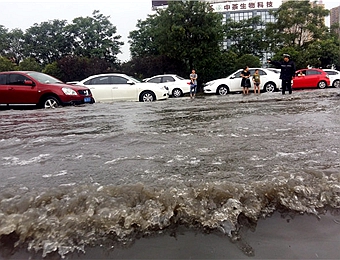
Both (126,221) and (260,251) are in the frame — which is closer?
(260,251)

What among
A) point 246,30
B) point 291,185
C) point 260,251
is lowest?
point 260,251

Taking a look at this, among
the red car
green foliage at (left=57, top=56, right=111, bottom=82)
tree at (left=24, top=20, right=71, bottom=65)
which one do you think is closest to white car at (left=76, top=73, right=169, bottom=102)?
the red car

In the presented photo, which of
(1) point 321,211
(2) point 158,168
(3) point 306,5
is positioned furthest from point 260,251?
(3) point 306,5

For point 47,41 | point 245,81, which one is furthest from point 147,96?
point 47,41

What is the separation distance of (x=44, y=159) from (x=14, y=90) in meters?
6.64

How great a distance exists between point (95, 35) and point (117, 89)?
2910cm

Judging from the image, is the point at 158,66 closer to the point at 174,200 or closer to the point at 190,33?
the point at 190,33

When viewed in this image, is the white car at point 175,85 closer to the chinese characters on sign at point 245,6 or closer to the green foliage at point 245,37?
the green foliage at point 245,37

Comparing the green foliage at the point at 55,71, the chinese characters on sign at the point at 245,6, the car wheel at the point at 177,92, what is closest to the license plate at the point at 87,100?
the car wheel at the point at 177,92

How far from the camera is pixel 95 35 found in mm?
37656

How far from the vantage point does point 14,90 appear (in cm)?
886

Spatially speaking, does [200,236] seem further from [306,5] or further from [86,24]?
[86,24]

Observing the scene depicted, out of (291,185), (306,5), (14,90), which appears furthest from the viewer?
(306,5)

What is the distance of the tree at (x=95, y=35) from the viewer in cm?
3775
